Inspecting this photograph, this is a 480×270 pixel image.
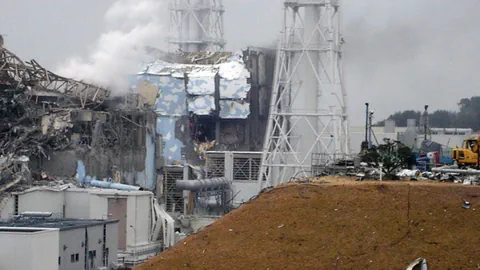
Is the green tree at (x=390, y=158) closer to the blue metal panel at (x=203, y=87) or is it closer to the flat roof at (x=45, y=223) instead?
the flat roof at (x=45, y=223)

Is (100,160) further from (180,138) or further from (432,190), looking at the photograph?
(432,190)

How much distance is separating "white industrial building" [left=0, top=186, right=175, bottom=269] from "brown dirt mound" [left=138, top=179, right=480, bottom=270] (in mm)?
27864

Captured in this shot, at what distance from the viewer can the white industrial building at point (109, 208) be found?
60062 mm

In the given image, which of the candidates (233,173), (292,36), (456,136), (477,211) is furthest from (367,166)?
(456,136)

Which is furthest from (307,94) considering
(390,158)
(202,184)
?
(390,158)

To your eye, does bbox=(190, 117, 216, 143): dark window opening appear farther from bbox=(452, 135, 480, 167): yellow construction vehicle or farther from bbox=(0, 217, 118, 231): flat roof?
bbox=(452, 135, 480, 167): yellow construction vehicle

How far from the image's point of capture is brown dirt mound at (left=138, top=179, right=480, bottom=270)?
28438 millimetres

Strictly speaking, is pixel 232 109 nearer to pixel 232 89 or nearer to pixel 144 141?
pixel 232 89

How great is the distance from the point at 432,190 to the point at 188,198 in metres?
46.3

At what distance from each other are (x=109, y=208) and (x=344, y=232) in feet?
105

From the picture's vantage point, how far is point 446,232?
29031mm

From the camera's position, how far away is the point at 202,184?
7744 centimetres

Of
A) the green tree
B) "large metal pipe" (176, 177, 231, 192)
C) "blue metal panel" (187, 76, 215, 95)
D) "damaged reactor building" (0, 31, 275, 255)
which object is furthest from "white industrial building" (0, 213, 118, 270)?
"blue metal panel" (187, 76, 215, 95)

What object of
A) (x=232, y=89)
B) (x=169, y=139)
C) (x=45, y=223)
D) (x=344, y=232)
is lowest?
(x=45, y=223)
